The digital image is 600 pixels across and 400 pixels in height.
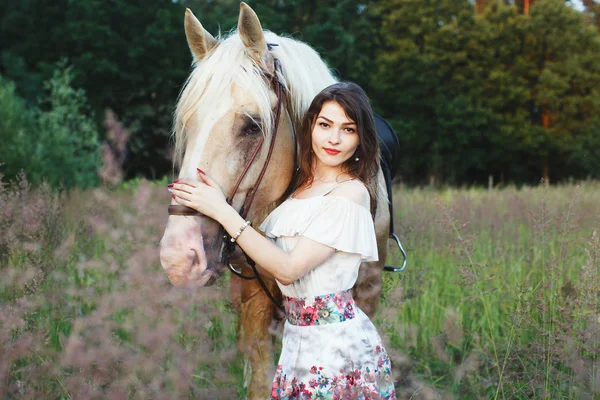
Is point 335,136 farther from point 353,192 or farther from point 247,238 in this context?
point 247,238

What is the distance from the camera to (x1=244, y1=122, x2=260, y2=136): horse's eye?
2133mm

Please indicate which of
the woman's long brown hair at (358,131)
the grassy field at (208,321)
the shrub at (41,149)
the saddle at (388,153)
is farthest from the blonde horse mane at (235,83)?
the shrub at (41,149)

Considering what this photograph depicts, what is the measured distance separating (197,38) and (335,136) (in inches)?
33.5

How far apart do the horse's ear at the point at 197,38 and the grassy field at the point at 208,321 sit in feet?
3.11

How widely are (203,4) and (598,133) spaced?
18.8 meters

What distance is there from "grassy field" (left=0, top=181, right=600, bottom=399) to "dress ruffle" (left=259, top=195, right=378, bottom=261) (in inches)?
19.3

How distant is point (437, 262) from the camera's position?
546 cm

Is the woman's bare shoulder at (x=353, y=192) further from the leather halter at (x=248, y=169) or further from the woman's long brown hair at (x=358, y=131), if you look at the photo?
the leather halter at (x=248, y=169)

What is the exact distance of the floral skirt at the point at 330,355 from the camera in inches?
75.2

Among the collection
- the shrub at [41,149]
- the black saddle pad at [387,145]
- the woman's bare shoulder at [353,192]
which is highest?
the black saddle pad at [387,145]

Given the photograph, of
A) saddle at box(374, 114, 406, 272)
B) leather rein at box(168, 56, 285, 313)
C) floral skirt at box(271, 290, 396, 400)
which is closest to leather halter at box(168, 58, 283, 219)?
leather rein at box(168, 56, 285, 313)

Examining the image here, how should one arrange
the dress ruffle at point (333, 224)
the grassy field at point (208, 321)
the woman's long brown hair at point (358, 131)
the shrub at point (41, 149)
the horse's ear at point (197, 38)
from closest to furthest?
the grassy field at point (208, 321), the dress ruffle at point (333, 224), the woman's long brown hair at point (358, 131), the horse's ear at point (197, 38), the shrub at point (41, 149)

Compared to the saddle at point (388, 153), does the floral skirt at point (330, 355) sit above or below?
below

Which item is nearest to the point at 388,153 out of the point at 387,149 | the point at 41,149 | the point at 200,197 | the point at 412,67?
the point at 387,149
